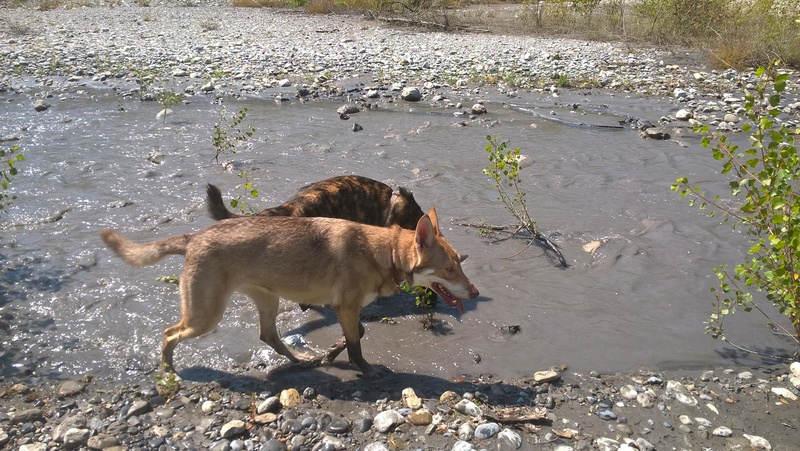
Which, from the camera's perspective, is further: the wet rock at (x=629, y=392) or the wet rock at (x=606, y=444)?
the wet rock at (x=629, y=392)

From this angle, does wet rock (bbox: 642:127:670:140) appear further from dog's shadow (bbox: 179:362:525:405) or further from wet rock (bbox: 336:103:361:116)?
dog's shadow (bbox: 179:362:525:405)

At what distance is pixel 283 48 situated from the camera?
21875mm

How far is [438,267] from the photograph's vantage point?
5684 mm

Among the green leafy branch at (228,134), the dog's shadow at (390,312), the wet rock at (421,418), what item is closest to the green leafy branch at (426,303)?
the dog's shadow at (390,312)

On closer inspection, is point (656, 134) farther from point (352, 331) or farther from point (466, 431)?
point (466, 431)

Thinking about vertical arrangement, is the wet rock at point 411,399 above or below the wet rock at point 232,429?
above

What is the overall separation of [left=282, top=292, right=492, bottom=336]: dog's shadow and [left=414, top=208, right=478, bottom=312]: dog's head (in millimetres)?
1075

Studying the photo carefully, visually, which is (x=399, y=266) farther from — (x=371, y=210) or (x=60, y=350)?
(x=60, y=350)

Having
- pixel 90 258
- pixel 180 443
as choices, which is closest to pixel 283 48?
pixel 90 258

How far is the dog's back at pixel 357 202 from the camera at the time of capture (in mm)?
7074

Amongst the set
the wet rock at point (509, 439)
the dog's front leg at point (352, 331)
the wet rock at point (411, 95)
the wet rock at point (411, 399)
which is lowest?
the wet rock at point (509, 439)

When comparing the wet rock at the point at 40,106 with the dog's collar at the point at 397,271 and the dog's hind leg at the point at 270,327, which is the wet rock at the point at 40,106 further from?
the dog's collar at the point at 397,271

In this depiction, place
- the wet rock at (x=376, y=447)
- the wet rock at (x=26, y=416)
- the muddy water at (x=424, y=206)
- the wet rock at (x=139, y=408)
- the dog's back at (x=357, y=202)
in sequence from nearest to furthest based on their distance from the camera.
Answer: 1. the wet rock at (x=376, y=447)
2. the wet rock at (x=26, y=416)
3. the wet rock at (x=139, y=408)
4. the muddy water at (x=424, y=206)
5. the dog's back at (x=357, y=202)

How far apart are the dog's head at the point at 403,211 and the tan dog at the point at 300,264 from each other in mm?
1515
